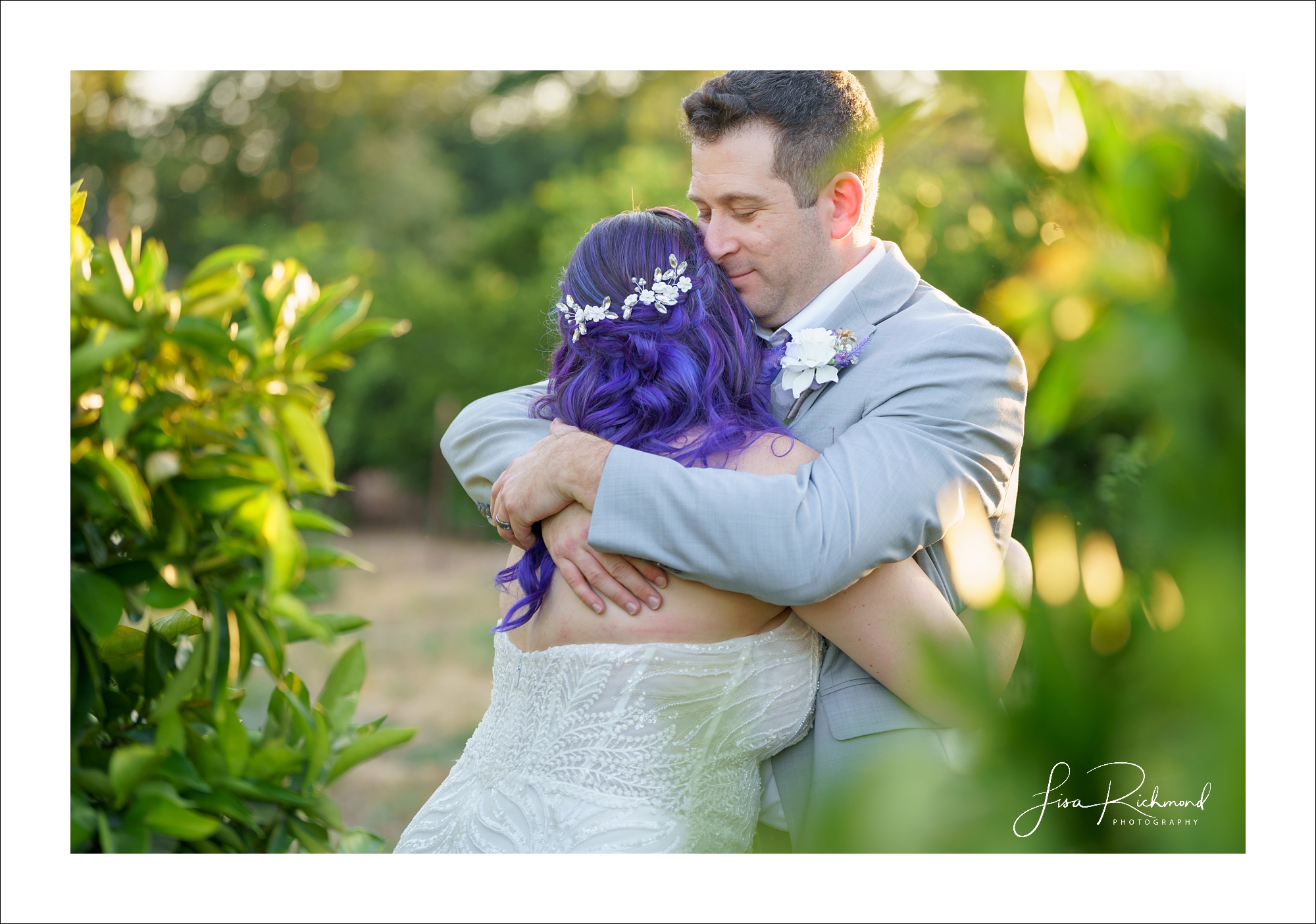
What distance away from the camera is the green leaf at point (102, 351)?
51.6 inches

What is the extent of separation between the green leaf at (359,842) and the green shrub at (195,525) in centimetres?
9

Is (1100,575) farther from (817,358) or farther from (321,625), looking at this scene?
(817,358)

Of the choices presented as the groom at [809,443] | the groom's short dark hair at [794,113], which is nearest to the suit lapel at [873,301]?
the groom at [809,443]

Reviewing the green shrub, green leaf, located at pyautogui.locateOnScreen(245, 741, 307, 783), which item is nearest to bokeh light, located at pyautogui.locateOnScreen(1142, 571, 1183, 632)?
the green shrub

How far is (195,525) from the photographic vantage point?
4.67ft

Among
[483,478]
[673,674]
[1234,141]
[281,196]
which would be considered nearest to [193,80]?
[281,196]

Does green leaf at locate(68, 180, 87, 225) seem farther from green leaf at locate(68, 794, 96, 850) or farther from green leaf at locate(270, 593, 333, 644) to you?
green leaf at locate(68, 794, 96, 850)

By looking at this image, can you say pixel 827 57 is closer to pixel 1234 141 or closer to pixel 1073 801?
pixel 1234 141

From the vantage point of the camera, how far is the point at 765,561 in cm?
196

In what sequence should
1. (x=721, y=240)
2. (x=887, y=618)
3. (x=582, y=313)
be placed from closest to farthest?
(x=887, y=618), (x=582, y=313), (x=721, y=240)

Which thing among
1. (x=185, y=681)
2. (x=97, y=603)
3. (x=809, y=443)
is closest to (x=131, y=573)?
(x=97, y=603)

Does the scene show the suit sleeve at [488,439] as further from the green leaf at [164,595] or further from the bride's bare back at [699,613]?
the green leaf at [164,595]

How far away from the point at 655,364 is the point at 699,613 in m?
0.56

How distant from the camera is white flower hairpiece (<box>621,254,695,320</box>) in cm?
232
